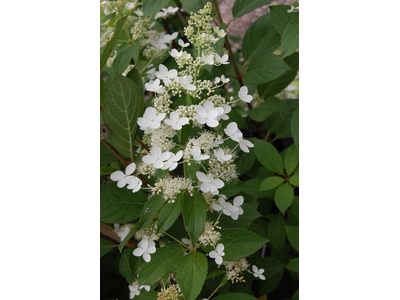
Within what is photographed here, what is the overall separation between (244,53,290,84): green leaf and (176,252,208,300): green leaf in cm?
62

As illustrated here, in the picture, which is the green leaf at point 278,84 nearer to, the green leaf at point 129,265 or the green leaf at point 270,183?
the green leaf at point 270,183

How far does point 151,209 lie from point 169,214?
0.05 metres

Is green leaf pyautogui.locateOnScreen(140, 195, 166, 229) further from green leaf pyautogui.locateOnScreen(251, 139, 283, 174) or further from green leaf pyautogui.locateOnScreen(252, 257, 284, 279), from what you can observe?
green leaf pyautogui.locateOnScreen(251, 139, 283, 174)

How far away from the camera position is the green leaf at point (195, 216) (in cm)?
60

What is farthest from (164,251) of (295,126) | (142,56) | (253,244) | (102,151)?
(142,56)

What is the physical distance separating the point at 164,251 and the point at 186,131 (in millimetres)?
271

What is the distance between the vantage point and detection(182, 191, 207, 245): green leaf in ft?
1.97

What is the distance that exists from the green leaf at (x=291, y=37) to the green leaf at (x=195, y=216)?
451mm

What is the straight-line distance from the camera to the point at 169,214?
63cm

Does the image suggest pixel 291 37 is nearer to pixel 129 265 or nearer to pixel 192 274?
pixel 192 274

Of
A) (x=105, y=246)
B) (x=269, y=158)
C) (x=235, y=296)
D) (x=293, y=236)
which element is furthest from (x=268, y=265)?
(x=105, y=246)

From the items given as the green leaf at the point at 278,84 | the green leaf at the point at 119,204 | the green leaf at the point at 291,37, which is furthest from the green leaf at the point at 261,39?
the green leaf at the point at 119,204

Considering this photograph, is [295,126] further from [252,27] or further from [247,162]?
[252,27]

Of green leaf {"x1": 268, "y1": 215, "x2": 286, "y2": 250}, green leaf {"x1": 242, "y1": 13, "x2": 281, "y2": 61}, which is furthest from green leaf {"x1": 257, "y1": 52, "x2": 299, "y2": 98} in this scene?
green leaf {"x1": 268, "y1": 215, "x2": 286, "y2": 250}
